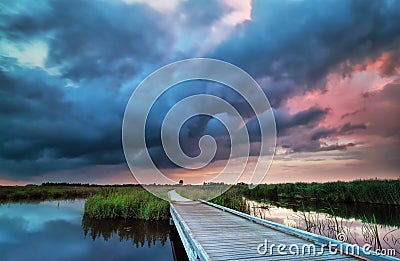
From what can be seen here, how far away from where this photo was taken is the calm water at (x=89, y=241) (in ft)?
29.3

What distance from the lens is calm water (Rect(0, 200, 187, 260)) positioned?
8.93m

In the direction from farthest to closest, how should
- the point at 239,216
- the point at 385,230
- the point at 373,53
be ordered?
the point at 373,53 → the point at 385,230 → the point at 239,216

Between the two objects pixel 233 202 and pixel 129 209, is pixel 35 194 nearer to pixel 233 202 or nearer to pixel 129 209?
pixel 129 209

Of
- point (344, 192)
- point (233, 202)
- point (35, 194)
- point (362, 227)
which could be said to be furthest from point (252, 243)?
point (35, 194)

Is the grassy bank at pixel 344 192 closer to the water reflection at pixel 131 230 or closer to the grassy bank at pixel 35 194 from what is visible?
the water reflection at pixel 131 230

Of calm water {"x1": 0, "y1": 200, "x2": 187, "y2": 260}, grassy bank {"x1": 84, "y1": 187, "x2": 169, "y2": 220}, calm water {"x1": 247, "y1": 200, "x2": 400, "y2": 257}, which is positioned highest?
grassy bank {"x1": 84, "y1": 187, "x2": 169, "y2": 220}

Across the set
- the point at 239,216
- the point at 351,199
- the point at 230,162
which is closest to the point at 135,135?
the point at 230,162

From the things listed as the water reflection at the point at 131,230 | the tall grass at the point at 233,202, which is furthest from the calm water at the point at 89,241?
the tall grass at the point at 233,202

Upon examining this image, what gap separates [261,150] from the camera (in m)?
16.0

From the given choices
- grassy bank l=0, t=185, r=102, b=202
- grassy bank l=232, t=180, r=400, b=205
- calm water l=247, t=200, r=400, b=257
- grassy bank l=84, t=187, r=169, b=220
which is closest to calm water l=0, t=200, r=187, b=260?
grassy bank l=84, t=187, r=169, b=220

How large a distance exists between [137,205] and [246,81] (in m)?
8.87

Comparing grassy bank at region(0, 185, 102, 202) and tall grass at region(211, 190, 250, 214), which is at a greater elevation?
tall grass at region(211, 190, 250, 214)

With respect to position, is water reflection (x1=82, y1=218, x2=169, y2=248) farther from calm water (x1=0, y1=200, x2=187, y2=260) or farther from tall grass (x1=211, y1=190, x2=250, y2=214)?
tall grass (x1=211, y1=190, x2=250, y2=214)

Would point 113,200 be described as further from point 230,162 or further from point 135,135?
point 230,162
